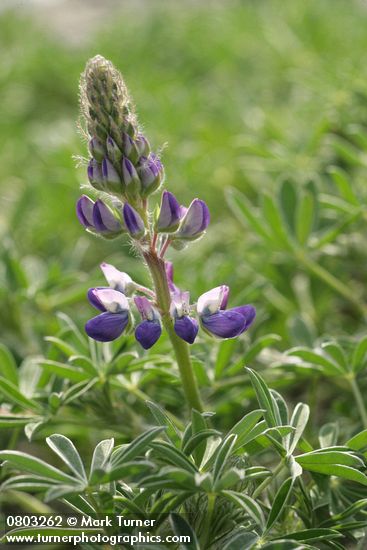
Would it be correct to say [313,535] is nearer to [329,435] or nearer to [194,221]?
[329,435]

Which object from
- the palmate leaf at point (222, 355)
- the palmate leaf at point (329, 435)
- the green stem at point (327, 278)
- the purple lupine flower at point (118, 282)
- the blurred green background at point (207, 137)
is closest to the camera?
the purple lupine flower at point (118, 282)

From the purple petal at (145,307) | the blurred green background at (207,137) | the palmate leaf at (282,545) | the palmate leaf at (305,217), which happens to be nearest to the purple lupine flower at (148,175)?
the purple petal at (145,307)

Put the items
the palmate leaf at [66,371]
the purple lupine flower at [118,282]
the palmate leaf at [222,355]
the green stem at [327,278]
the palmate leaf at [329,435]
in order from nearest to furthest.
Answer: the purple lupine flower at [118,282]
the palmate leaf at [329,435]
the palmate leaf at [66,371]
the palmate leaf at [222,355]
the green stem at [327,278]

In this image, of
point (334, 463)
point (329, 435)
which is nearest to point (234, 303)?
point (329, 435)

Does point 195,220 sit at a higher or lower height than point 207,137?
lower

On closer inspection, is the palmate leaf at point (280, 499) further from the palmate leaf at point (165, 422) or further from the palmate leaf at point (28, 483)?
the palmate leaf at point (28, 483)

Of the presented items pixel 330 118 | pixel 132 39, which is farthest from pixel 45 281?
pixel 132 39
